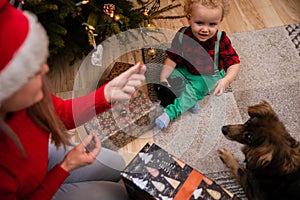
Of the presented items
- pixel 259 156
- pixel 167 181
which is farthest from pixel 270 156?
pixel 167 181

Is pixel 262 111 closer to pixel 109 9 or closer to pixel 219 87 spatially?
pixel 219 87

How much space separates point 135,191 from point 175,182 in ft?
0.44

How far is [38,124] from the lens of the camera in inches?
27.1

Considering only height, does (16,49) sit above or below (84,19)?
above

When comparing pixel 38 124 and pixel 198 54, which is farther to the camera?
pixel 198 54

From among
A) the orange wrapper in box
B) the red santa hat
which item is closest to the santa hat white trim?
the red santa hat

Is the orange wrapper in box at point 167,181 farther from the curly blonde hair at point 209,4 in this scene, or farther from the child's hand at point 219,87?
the curly blonde hair at point 209,4

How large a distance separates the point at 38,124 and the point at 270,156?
0.62 meters

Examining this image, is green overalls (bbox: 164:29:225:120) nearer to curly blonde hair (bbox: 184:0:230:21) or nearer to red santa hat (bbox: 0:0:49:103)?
curly blonde hair (bbox: 184:0:230:21)

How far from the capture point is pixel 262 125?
94cm

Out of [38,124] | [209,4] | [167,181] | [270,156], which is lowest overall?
[167,181]

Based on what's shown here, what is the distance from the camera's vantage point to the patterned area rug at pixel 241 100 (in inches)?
48.0

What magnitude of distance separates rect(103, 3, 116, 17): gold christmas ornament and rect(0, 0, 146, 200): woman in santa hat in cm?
45

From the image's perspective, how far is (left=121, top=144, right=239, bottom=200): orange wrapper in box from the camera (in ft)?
2.99
